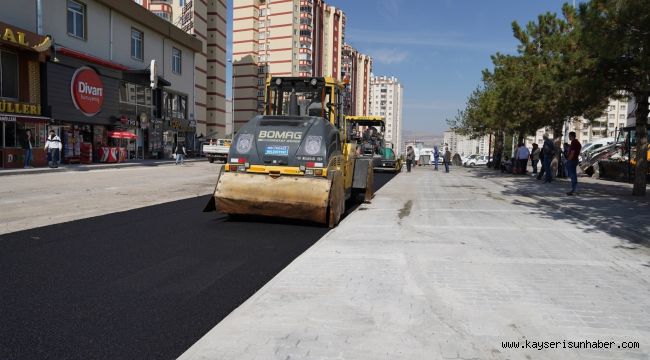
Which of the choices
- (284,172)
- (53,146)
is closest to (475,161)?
(53,146)

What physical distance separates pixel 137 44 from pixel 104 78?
7.02 m

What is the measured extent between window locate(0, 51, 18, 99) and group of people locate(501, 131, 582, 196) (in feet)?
83.0

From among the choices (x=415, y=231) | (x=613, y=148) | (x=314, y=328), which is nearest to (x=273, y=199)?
(x=415, y=231)

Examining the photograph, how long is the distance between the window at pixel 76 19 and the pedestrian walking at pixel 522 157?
27.0m

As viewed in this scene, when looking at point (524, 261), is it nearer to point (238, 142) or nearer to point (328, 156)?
point (328, 156)

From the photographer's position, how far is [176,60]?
43.6 metres

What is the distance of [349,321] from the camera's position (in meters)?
3.53

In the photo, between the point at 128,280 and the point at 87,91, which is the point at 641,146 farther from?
the point at 87,91

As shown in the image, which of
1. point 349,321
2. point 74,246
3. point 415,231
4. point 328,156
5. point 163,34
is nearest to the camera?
point 349,321

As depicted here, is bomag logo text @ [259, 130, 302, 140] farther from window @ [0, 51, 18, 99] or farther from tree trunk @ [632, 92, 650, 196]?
window @ [0, 51, 18, 99]

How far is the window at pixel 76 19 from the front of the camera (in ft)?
91.3

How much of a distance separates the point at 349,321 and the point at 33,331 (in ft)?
7.48

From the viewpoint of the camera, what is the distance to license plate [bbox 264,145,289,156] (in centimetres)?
800

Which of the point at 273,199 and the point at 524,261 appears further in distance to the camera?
the point at 273,199
